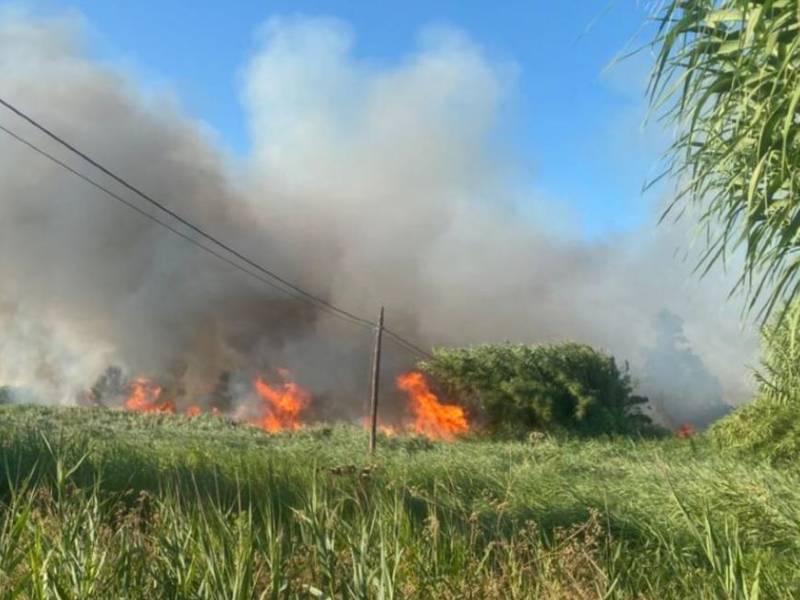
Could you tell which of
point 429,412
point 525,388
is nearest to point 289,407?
point 429,412

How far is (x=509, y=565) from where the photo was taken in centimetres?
435

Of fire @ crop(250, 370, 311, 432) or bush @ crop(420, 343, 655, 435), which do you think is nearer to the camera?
A: bush @ crop(420, 343, 655, 435)

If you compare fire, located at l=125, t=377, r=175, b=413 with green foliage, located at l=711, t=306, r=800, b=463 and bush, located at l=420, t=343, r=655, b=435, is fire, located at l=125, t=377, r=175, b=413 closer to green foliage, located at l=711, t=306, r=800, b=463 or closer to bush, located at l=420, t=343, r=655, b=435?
bush, located at l=420, t=343, r=655, b=435

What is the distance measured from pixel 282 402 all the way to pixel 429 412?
7585 millimetres

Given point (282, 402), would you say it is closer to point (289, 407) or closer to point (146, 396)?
point (289, 407)

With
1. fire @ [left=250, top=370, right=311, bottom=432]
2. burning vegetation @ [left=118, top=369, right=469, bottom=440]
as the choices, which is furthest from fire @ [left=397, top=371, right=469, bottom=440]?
fire @ [left=250, top=370, right=311, bottom=432]

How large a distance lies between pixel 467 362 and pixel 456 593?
30514 millimetres

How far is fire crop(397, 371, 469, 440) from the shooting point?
3434 cm

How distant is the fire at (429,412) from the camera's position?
34344mm

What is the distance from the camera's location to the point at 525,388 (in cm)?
3350

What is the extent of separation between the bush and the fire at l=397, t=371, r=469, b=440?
648 mm

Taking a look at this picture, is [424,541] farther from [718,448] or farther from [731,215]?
[718,448]

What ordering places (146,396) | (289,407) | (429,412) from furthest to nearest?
(146,396) → (289,407) → (429,412)

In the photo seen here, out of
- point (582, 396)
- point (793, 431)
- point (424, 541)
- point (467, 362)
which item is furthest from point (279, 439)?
point (424, 541)
